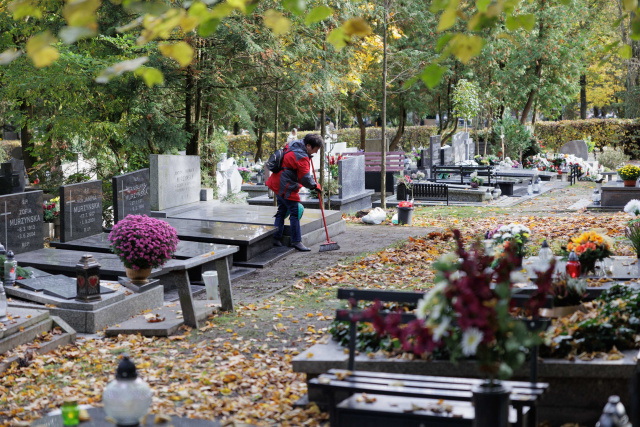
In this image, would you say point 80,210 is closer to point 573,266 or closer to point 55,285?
point 55,285

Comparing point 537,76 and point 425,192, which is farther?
point 537,76

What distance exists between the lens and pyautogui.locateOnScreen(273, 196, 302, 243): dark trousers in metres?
12.8

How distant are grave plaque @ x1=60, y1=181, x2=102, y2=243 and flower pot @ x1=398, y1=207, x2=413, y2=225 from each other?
257 inches

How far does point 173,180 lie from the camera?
14734 mm

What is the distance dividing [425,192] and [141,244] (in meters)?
13.0

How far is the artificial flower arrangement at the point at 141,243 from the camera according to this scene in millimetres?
8992

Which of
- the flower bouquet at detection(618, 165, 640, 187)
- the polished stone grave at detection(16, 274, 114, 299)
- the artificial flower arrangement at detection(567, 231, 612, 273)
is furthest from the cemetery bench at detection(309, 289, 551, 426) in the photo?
the flower bouquet at detection(618, 165, 640, 187)

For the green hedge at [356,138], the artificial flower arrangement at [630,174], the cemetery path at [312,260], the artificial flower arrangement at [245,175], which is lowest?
the cemetery path at [312,260]

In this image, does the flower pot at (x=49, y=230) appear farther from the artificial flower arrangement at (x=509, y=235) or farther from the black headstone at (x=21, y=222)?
the artificial flower arrangement at (x=509, y=235)

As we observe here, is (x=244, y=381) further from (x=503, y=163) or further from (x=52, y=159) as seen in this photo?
(x=503, y=163)

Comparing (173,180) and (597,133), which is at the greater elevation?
(597,133)

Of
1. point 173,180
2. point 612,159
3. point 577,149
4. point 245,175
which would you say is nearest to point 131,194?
point 173,180

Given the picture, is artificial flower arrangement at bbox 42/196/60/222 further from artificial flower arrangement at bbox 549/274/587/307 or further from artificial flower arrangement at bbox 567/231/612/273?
artificial flower arrangement at bbox 549/274/587/307

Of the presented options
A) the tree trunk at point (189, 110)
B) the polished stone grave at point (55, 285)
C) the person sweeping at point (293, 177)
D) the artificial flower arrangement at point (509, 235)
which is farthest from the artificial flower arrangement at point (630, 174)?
the polished stone grave at point (55, 285)
